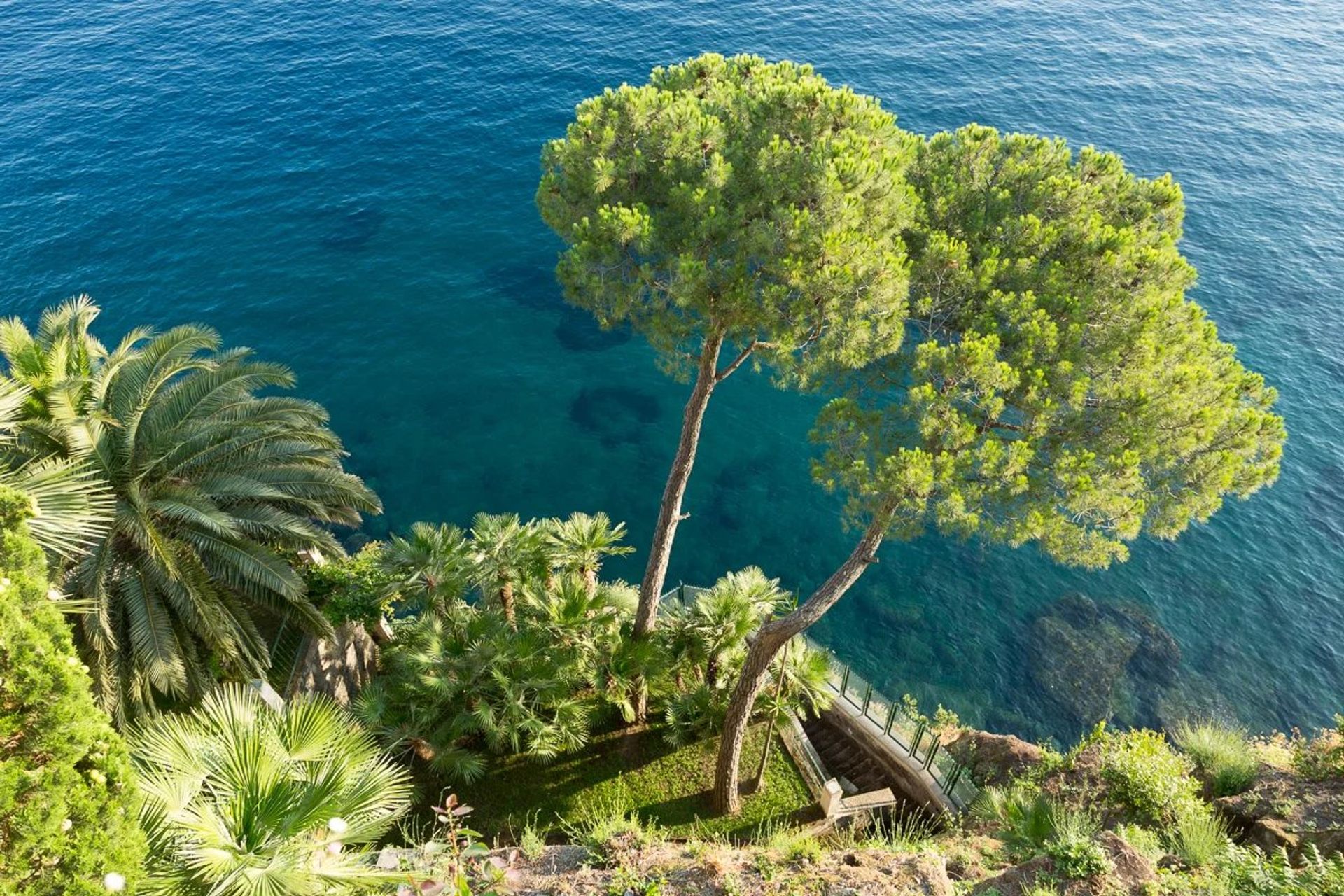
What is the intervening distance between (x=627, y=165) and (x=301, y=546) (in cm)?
988

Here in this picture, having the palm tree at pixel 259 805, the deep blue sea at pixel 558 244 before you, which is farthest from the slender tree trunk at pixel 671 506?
the palm tree at pixel 259 805

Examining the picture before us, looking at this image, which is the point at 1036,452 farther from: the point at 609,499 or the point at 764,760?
the point at 609,499

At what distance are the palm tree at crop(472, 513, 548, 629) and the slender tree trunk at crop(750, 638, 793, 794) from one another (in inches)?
216

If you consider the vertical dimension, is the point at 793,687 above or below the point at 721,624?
below

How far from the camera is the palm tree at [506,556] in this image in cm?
1560

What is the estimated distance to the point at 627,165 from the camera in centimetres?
1333

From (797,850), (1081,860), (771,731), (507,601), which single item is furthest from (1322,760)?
(507,601)

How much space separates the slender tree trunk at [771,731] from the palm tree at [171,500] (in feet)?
30.7

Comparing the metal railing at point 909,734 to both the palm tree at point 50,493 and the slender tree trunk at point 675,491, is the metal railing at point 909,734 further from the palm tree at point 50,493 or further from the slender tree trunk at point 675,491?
the palm tree at point 50,493

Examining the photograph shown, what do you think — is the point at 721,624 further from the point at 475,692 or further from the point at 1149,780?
the point at 1149,780

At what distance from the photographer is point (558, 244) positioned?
34.4m

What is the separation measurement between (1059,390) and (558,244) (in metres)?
26.8

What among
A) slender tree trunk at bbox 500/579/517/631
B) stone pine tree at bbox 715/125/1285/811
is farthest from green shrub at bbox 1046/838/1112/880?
slender tree trunk at bbox 500/579/517/631

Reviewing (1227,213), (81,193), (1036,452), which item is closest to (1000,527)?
(1036,452)
